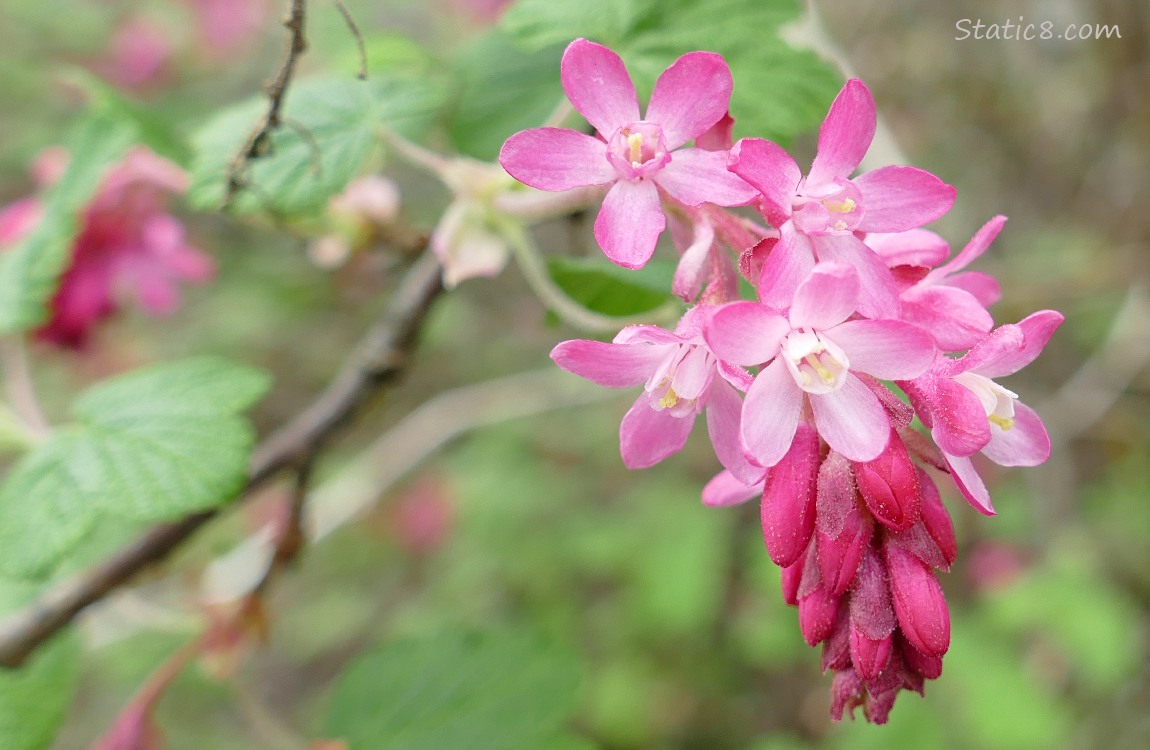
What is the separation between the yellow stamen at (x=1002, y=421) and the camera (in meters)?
0.76

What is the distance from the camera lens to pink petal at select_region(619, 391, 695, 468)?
769mm

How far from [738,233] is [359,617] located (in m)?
3.91

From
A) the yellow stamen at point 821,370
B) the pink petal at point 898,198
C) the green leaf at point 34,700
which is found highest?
the pink petal at point 898,198

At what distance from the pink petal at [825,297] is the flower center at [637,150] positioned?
175 millimetres

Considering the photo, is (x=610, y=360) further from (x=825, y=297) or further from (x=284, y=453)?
(x=284, y=453)

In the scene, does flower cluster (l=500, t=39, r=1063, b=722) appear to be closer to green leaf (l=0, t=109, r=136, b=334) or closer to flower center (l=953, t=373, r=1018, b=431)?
flower center (l=953, t=373, r=1018, b=431)

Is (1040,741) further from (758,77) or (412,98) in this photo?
(412,98)

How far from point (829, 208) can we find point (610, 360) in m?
0.22

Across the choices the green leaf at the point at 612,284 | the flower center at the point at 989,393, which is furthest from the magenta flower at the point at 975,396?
the green leaf at the point at 612,284

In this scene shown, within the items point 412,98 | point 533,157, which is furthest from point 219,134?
point 533,157

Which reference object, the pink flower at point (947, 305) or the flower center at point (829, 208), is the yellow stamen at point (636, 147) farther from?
the pink flower at point (947, 305)

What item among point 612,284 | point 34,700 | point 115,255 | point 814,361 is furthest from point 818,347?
point 115,255

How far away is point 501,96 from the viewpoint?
1.15m

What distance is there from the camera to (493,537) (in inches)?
150
